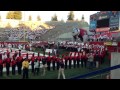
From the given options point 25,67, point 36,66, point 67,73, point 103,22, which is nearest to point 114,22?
point 103,22

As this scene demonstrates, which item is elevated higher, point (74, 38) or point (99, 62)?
point (74, 38)

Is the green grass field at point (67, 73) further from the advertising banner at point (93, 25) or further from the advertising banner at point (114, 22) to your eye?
the advertising banner at point (93, 25)

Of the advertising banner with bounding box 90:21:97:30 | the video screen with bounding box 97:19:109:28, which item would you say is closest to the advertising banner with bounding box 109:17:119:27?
the video screen with bounding box 97:19:109:28

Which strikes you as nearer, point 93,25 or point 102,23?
point 102,23

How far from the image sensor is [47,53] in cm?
1149

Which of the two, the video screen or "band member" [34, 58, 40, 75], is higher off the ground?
the video screen

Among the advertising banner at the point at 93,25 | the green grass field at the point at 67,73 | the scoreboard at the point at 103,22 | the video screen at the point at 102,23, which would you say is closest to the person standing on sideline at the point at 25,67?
the green grass field at the point at 67,73

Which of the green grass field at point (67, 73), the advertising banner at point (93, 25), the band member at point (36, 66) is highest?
the advertising banner at point (93, 25)

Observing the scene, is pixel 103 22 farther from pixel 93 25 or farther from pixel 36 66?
pixel 36 66

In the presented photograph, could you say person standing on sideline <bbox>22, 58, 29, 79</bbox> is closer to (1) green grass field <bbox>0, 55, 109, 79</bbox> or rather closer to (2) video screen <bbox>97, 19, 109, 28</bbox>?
(1) green grass field <bbox>0, 55, 109, 79</bbox>
